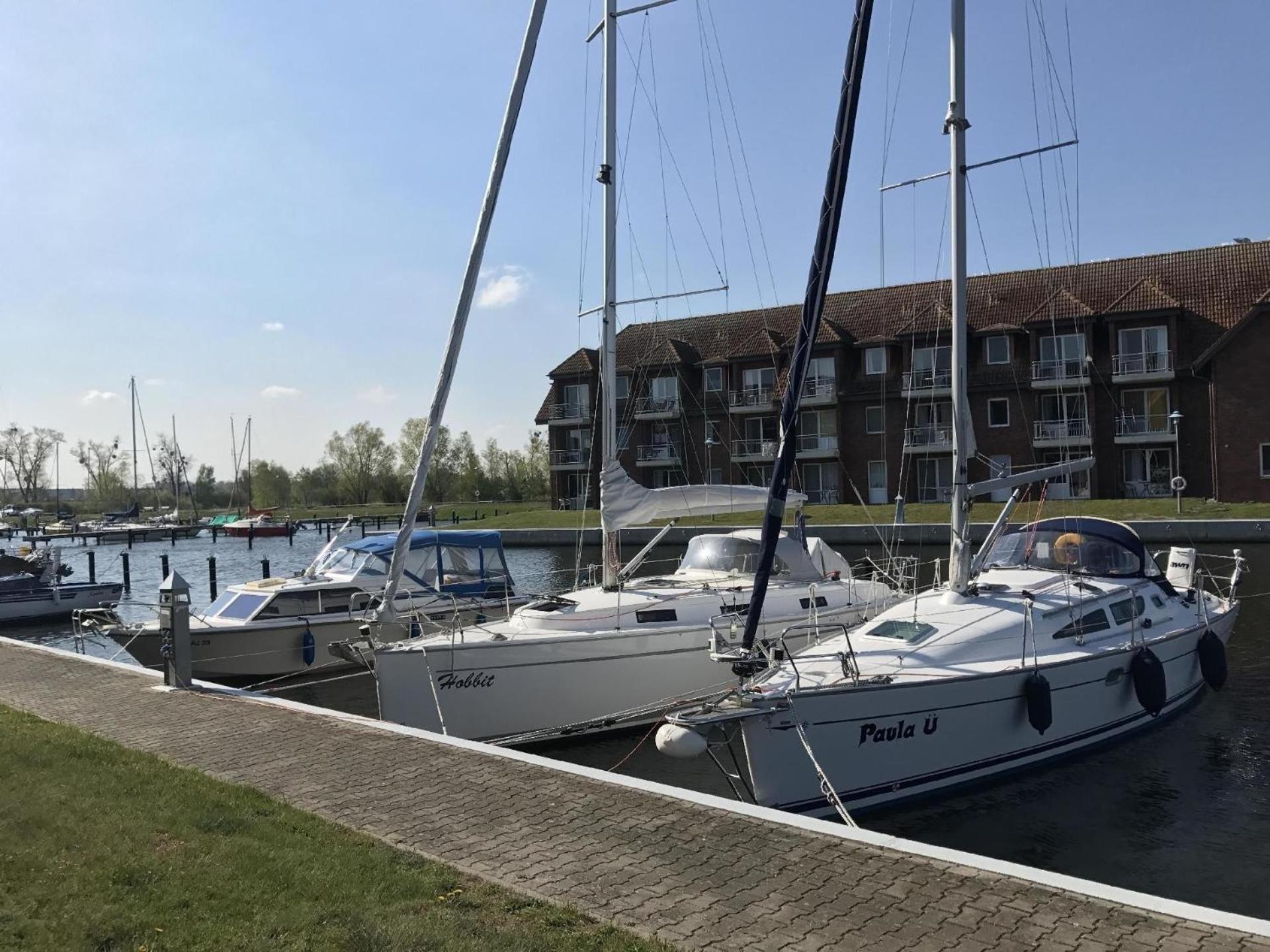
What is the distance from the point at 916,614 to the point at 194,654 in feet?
41.1

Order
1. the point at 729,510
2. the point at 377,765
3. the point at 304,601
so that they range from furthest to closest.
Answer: the point at 304,601, the point at 729,510, the point at 377,765

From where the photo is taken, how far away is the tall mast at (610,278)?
16.2 metres

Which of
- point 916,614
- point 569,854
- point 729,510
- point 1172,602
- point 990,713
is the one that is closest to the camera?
point 569,854

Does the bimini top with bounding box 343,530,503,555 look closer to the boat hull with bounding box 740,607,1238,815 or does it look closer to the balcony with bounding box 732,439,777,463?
the boat hull with bounding box 740,607,1238,815

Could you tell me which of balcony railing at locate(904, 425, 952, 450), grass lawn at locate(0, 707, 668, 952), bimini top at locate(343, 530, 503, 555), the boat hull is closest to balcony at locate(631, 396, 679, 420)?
balcony railing at locate(904, 425, 952, 450)

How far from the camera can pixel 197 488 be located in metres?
125

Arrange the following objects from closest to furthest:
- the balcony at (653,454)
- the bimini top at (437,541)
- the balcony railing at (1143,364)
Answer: the bimini top at (437,541)
the balcony railing at (1143,364)
the balcony at (653,454)

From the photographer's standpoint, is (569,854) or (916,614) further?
(916,614)

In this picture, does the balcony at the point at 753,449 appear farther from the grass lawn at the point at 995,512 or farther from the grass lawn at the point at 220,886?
the grass lawn at the point at 220,886

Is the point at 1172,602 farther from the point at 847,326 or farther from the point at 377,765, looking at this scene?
the point at 847,326

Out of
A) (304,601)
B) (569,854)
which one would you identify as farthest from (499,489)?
(569,854)

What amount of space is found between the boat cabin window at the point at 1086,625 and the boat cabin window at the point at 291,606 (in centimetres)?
1316

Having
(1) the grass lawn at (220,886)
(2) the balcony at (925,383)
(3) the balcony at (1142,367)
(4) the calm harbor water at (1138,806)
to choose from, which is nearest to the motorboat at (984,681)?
(4) the calm harbor water at (1138,806)

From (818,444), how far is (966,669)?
139 ft
